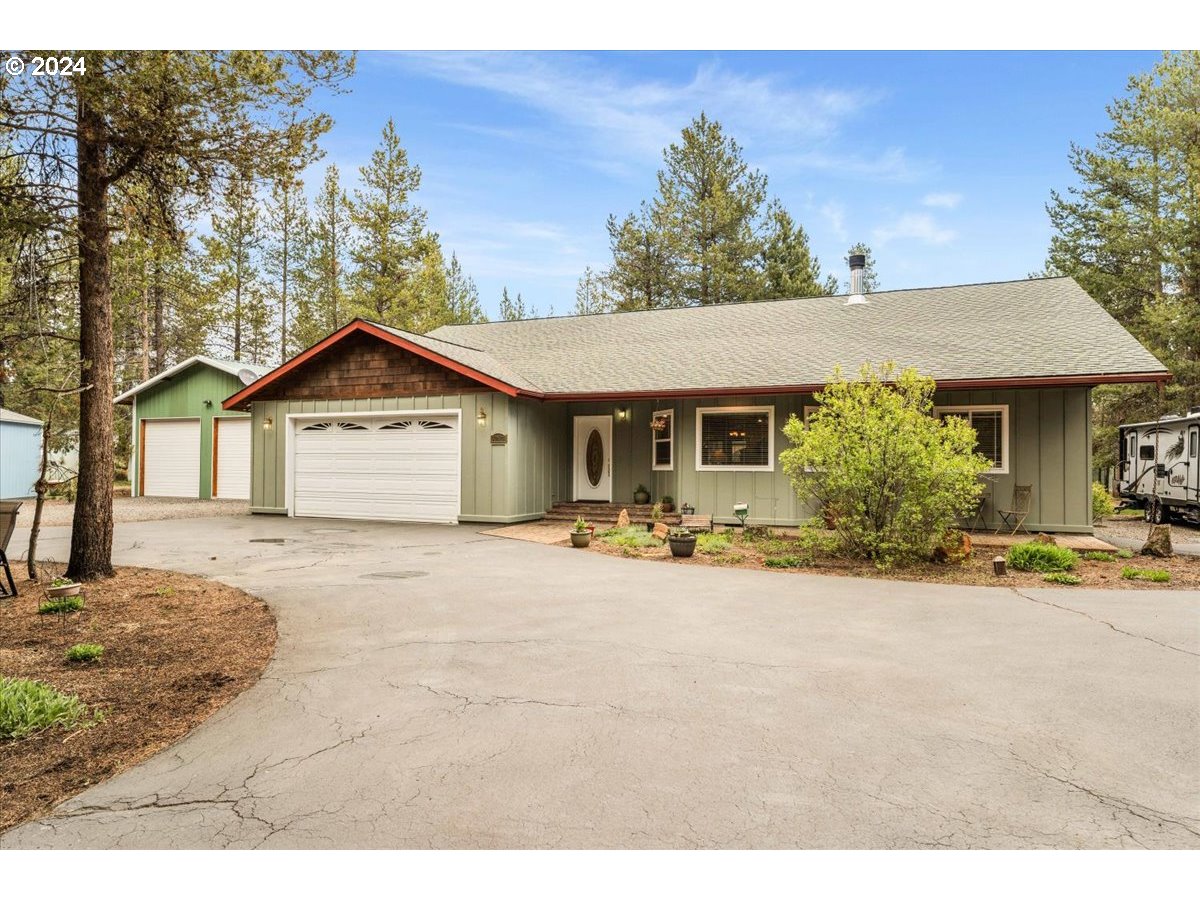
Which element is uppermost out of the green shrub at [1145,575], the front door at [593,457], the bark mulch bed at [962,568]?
the front door at [593,457]

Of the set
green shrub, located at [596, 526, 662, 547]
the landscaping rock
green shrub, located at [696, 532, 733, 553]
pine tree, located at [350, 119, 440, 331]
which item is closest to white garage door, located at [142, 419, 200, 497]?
pine tree, located at [350, 119, 440, 331]

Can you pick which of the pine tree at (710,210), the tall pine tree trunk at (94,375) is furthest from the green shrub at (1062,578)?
the pine tree at (710,210)

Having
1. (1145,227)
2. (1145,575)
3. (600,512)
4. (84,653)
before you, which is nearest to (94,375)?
(84,653)

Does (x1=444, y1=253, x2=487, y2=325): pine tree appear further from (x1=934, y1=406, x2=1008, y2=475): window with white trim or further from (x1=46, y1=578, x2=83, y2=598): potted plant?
(x1=46, y1=578, x2=83, y2=598): potted plant

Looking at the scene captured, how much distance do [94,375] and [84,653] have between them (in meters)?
3.66

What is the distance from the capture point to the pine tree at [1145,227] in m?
17.6

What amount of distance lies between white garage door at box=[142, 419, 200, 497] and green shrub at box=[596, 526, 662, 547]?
1398 centimetres

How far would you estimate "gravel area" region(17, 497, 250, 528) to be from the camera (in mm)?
13241

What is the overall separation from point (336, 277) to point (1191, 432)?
28.1 meters

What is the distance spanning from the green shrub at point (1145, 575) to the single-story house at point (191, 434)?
1904cm

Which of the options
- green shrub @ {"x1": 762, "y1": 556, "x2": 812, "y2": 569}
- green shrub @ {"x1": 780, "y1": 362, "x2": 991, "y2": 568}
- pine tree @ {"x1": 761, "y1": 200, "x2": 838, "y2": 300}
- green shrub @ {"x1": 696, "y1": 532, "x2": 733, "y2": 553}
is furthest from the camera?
pine tree @ {"x1": 761, "y1": 200, "x2": 838, "y2": 300}

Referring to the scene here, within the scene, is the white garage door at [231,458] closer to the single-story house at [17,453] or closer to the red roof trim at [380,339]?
the red roof trim at [380,339]

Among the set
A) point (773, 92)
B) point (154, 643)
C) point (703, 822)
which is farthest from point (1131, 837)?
point (773, 92)
